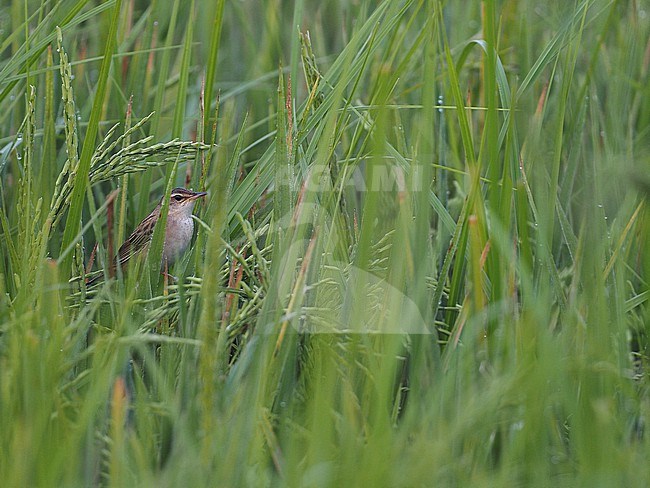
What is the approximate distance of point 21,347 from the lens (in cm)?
176

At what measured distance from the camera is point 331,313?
2.11 metres

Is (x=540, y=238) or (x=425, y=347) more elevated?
(x=540, y=238)

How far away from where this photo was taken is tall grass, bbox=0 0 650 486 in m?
1.66

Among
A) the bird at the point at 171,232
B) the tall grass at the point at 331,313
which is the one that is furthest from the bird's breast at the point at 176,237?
the tall grass at the point at 331,313

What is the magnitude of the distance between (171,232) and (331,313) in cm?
97

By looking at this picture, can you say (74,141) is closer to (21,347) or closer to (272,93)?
(21,347)

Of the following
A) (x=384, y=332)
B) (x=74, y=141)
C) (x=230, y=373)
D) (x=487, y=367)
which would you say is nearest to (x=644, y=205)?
(x=487, y=367)

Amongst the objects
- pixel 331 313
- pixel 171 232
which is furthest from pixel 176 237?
pixel 331 313

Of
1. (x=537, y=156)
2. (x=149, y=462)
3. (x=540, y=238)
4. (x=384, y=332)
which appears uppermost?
(x=537, y=156)

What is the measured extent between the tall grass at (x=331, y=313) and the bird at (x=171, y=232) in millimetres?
82

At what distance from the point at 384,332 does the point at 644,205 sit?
980 millimetres

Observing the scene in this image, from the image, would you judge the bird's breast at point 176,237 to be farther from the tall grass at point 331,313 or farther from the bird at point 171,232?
the tall grass at point 331,313

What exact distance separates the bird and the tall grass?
82mm

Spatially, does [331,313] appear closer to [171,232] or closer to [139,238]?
[171,232]
